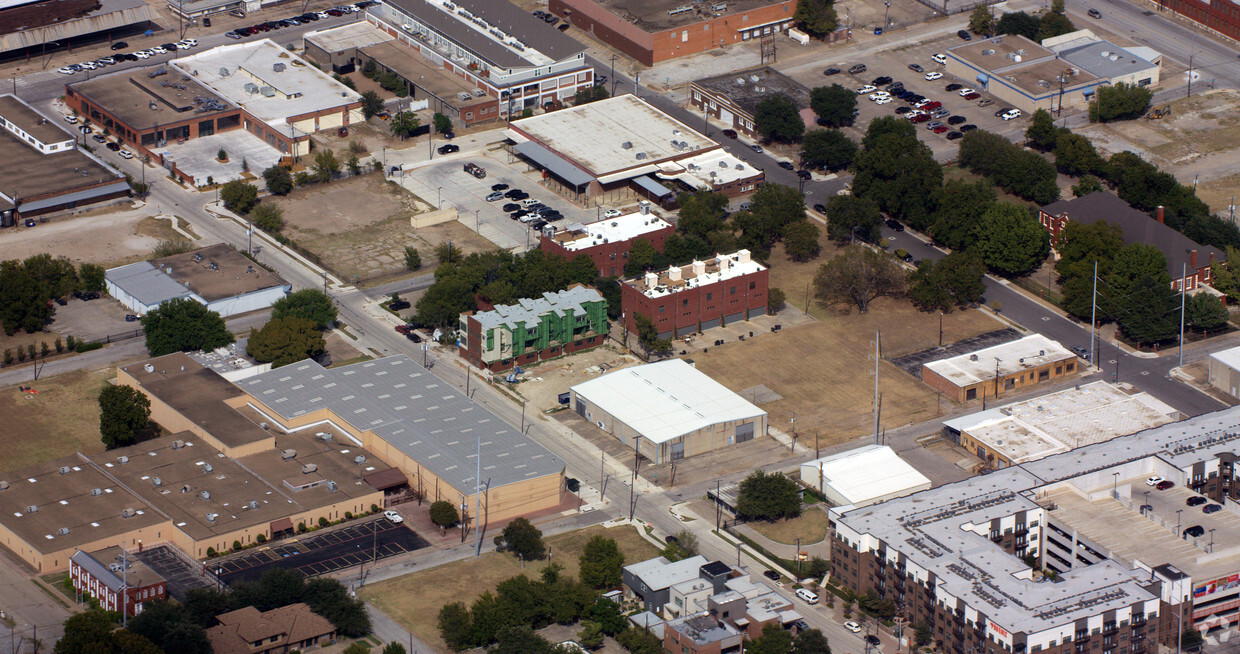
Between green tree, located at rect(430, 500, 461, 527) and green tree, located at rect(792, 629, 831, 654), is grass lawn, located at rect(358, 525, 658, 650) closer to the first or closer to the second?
green tree, located at rect(430, 500, 461, 527)

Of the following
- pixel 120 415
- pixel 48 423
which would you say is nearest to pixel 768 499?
pixel 120 415

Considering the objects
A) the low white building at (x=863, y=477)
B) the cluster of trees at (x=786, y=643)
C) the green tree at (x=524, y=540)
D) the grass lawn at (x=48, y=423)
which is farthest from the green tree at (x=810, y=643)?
the grass lawn at (x=48, y=423)

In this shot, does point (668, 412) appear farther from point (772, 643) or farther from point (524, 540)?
point (772, 643)

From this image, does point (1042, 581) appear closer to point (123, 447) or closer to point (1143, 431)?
point (1143, 431)

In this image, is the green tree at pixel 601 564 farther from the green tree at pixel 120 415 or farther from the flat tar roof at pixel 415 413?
the green tree at pixel 120 415

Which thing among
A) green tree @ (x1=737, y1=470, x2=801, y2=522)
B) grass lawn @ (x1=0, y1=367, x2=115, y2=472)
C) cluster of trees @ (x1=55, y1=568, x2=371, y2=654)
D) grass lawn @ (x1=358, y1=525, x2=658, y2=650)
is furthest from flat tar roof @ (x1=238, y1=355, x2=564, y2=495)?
cluster of trees @ (x1=55, y1=568, x2=371, y2=654)

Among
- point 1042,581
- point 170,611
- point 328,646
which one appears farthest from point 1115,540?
point 170,611
